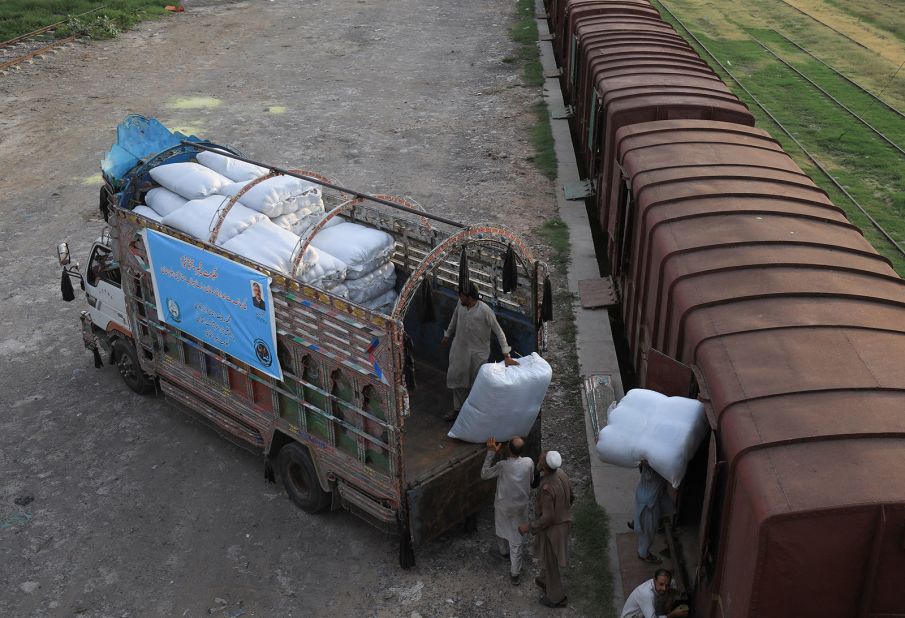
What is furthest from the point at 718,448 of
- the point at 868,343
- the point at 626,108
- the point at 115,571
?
the point at 626,108

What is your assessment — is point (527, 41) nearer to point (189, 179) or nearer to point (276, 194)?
point (189, 179)

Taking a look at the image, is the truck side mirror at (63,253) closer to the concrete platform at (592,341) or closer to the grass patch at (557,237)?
the concrete platform at (592,341)

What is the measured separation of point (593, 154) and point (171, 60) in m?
14.6

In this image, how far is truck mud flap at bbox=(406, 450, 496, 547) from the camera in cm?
731

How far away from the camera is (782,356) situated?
19.6ft

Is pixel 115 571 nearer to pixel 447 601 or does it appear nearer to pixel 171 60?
pixel 447 601

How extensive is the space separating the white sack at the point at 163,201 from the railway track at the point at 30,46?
16358 millimetres

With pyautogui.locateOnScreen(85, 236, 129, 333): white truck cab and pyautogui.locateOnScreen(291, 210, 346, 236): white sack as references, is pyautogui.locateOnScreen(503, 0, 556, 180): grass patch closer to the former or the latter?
pyautogui.locateOnScreen(291, 210, 346, 236): white sack

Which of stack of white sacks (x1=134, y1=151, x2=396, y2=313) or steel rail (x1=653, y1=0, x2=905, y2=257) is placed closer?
stack of white sacks (x1=134, y1=151, x2=396, y2=313)

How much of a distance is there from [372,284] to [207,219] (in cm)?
175

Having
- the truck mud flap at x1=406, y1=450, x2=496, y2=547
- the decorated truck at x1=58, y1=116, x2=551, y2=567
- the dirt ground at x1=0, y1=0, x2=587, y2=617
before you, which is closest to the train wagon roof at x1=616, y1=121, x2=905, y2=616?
the decorated truck at x1=58, y1=116, x2=551, y2=567

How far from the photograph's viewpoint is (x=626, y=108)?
12.0m

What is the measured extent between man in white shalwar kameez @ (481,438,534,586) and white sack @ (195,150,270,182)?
4.21 m

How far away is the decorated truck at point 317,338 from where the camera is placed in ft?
23.8
